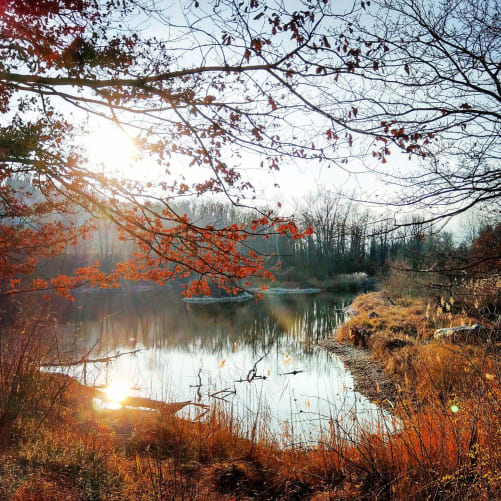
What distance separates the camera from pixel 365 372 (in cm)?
996

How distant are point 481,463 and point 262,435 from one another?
10.3ft

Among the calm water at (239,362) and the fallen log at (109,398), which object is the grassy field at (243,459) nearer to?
the calm water at (239,362)

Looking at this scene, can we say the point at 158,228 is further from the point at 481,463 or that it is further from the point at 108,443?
the point at 481,463

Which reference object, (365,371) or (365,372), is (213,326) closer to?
(365,372)

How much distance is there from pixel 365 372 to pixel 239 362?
3455 millimetres

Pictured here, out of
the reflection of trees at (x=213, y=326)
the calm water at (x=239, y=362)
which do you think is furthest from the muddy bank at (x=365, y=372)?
the reflection of trees at (x=213, y=326)

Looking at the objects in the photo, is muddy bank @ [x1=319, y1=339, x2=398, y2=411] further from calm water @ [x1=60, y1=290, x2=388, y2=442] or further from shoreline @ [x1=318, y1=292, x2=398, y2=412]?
calm water @ [x1=60, y1=290, x2=388, y2=442]

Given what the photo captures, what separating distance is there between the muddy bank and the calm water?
26cm

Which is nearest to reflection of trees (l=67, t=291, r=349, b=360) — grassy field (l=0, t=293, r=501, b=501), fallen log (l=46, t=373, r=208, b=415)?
fallen log (l=46, t=373, r=208, b=415)

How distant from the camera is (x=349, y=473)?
11.3 feet

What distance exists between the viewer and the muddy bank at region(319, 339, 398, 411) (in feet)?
27.1

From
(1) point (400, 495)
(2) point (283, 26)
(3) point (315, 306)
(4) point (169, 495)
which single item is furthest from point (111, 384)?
(3) point (315, 306)

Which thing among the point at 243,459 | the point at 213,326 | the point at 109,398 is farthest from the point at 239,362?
the point at 213,326

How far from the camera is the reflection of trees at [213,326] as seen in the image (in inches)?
531
